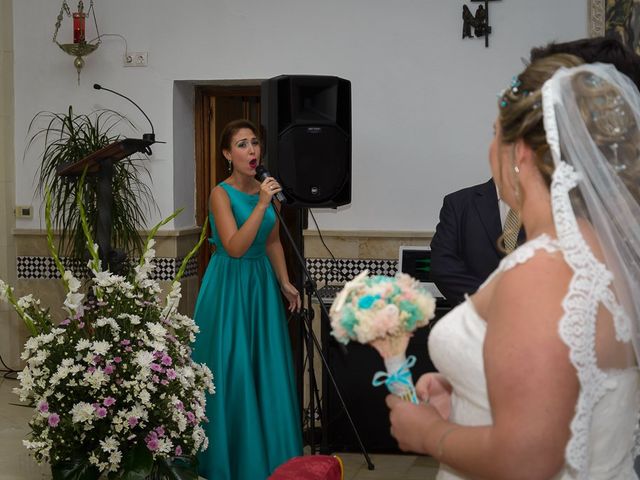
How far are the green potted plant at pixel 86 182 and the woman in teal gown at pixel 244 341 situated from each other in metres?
1.82

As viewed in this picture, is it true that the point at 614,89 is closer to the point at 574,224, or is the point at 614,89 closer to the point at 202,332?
the point at 574,224

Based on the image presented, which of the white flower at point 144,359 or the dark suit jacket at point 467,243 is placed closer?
the white flower at point 144,359

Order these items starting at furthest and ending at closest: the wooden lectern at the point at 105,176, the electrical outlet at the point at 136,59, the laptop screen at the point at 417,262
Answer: the electrical outlet at the point at 136,59
the laptop screen at the point at 417,262
the wooden lectern at the point at 105,176

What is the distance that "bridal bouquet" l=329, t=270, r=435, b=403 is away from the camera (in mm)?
1671

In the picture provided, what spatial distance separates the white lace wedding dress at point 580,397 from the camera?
1.51 metres

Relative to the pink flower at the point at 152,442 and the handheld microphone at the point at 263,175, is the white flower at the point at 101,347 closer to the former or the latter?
the pink flower at the point at 152,442

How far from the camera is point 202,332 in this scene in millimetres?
4469

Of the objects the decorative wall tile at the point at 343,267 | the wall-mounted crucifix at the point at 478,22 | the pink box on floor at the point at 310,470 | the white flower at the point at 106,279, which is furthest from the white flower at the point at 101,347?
the wall-mounted crucifix at the point at 478,22

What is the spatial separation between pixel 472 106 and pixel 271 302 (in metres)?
2.22

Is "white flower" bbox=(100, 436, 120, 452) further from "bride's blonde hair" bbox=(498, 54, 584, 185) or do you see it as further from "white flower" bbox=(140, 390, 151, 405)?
"bride's blonde hair" bbox=(498, 54, 584, 185)

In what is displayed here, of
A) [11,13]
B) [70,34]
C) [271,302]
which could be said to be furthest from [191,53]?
[271,302]

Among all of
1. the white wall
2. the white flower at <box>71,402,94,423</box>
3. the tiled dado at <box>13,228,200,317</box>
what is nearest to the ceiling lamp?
the white wall

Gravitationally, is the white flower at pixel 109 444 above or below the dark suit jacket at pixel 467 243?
below

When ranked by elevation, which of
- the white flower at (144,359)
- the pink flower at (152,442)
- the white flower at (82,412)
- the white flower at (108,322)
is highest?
the white flower at (108,322)
